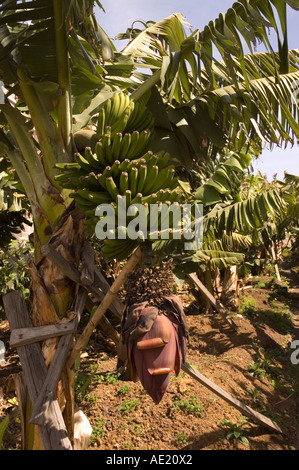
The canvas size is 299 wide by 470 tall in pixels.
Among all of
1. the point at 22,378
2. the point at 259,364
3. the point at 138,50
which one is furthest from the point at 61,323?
the point at 259,364

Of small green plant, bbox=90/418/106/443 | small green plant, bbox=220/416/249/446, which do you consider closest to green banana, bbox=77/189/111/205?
small green plant, bbox=90/418/106/443

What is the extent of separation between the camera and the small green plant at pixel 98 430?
3.47 meters

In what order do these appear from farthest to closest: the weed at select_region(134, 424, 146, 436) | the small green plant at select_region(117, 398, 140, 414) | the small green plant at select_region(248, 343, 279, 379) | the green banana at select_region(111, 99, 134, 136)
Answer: the small green plant at select_region(248, 343, 279, 379), the small green plant at select_region(117, 398, 140, 414), the weed at select_region(134, 424, 146, 436), the green banana at select_region(111, 99, 134, 136)

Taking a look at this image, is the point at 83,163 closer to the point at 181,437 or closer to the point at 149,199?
the point at 149,199

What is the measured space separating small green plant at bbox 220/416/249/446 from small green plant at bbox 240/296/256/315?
12.4 ft

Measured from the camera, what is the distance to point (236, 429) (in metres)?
3.56

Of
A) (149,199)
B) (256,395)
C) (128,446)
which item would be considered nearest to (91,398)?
(128,446)

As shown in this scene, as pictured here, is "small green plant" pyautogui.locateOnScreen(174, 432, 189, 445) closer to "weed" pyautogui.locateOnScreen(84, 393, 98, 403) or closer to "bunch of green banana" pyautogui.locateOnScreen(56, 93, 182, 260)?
"weed" pyautogui.locateOnScreen(84, 393, 98, 403)

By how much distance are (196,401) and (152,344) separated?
341cm

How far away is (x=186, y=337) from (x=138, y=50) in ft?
6.63

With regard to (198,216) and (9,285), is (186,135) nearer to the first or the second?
(198,216)

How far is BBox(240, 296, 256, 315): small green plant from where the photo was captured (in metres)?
7.57

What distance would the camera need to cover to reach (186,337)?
4.52ft

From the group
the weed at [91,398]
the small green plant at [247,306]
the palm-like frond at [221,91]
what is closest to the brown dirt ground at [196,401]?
the weed at [91,398]
